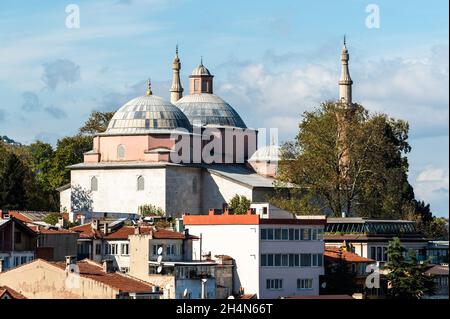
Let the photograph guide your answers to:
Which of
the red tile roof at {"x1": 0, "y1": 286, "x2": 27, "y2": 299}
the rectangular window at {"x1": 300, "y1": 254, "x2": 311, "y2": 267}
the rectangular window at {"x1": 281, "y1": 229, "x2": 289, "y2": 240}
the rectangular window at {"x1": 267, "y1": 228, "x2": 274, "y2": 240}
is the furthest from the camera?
the rectangular window at {"x1": 300, "y1": 254, "x2": 311, "y2": 267}

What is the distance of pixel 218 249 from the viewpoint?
75.6 meters

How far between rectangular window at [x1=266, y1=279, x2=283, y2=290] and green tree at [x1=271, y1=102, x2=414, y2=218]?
23613 millimetres

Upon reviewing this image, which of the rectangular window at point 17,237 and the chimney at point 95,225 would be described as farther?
the chimney at point 95,225

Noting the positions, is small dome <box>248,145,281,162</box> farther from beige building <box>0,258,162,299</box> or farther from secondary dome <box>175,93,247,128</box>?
beige building <box>0,258,162,299</box>

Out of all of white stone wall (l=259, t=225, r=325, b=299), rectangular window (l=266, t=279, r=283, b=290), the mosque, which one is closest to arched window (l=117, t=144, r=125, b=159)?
the mosque

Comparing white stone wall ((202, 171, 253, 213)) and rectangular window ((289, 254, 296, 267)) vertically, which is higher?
white stone wall ((202, 171, 253, 213))

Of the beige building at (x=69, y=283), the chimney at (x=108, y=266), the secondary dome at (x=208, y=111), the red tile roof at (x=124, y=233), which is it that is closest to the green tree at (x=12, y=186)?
the secondary dome at (x=208, y=111)

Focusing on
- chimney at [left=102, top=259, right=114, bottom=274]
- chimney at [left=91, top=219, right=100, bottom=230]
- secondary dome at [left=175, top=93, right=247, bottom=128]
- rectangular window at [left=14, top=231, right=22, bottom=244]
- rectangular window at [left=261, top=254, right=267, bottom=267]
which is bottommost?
chimney at [left=102, top=259, right=114, bottom=274]

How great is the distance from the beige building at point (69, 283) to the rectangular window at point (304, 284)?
10.7 m

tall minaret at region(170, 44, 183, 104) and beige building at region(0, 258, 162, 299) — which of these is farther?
tall minaret at region(170, 44, 183, 104)

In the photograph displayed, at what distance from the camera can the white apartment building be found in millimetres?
74125

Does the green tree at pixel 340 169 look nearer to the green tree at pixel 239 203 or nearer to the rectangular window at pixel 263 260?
the green tree at pixel 239 203

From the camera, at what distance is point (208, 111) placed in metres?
117

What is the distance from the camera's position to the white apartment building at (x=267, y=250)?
74125mm
